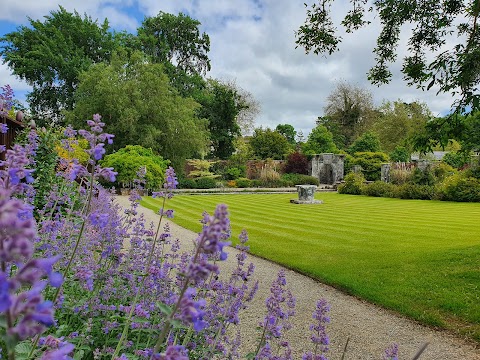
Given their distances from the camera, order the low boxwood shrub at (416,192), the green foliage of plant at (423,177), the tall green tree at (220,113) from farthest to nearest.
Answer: the tall green tree at (220,113) < the green foliage of plant at (423,177) < the low boxwood shrub at (416,192)

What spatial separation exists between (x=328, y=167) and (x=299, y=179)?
3990mm

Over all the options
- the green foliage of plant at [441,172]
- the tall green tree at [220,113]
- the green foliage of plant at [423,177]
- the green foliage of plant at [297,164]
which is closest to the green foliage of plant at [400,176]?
the green foliage of plant at [423,177]

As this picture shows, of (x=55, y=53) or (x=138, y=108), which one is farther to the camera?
(x=55, y=53)

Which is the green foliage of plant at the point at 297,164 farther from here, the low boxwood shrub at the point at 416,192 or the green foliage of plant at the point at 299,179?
the low boxwood shrub at the point at 416,192

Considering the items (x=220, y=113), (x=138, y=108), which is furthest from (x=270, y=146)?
(x=138, y=108)

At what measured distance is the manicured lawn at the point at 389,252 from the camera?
224 inches

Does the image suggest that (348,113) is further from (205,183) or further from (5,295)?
(5,295)

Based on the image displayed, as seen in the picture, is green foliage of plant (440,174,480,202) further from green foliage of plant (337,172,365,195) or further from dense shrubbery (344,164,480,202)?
green foliage of plant (337,172,365,195)

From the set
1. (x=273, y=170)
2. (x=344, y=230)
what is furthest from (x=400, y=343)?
(x=273, y=170)

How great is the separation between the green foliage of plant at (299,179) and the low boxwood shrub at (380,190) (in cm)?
777

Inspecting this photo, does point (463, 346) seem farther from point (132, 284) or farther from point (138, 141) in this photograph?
point (138, 141)

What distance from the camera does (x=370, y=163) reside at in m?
35.1

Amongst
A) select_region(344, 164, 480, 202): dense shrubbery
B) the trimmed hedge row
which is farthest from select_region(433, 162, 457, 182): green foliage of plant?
the trimmed hedge row

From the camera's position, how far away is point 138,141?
85.0 feet
